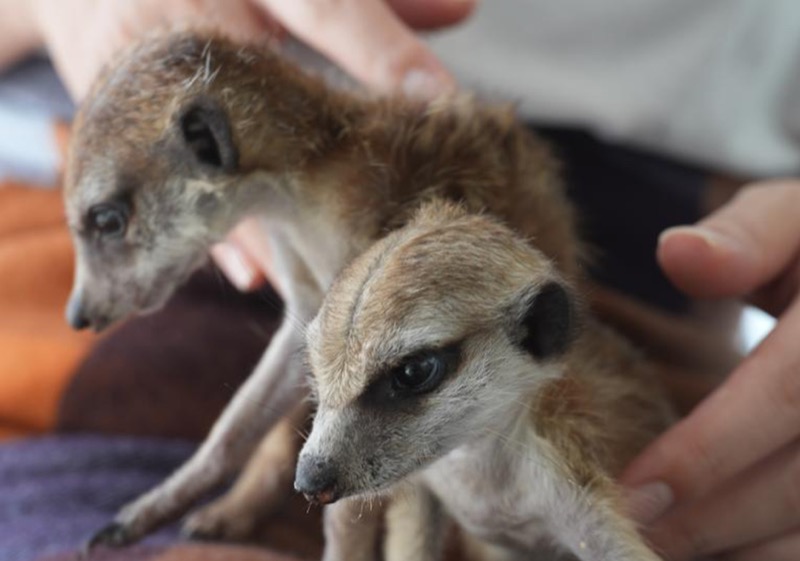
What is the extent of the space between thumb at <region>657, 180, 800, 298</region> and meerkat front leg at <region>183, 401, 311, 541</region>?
62 centimetres

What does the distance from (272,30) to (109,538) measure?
0.90 m

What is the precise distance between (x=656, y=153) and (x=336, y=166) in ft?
3.38

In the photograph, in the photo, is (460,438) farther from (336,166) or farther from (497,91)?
(497,91)

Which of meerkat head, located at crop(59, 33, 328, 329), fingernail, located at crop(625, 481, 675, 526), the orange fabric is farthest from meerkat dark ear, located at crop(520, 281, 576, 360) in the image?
the orange fabric

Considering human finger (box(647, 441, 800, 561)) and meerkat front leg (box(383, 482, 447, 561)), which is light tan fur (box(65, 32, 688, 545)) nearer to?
meerkat front leg (box(383, 482, 447, 561))

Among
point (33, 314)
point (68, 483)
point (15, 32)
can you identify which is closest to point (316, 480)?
point (68, 483)

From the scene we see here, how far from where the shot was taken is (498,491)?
44.7 inches

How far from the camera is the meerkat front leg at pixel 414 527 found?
123 centimetres

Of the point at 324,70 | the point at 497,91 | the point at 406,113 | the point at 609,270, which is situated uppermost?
the point at 406,113

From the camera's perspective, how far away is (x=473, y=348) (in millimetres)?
989

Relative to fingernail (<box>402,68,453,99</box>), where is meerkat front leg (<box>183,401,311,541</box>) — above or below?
below

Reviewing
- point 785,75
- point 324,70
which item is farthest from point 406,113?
point 785,75

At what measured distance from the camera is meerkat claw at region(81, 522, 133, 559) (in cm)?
134

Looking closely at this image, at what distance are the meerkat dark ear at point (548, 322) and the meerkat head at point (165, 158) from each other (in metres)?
0.49
